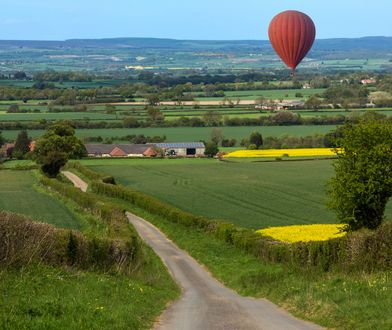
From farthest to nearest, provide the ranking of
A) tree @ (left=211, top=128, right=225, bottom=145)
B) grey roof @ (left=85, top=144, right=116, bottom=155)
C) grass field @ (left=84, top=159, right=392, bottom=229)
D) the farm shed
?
tree @ (left=211, top=128, right=225, bottom=145)
the farm shed
grey roof @ (left=85, top=144, right=116, bottom=155)
grass field @ (left=84, top=159, right=392, bottom=229)

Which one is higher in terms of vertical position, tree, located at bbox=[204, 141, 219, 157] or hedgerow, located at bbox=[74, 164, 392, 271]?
hedgerow, located at bbox=[74, 164, 392, 271]

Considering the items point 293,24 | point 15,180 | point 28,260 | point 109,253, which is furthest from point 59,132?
point 28,260

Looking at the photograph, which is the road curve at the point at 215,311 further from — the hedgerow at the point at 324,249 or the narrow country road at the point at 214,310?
the hedgerow at the point at 324,249

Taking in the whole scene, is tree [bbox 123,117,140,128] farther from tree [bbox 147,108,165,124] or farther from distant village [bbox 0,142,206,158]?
distant village [bbox 0,142,206,158]

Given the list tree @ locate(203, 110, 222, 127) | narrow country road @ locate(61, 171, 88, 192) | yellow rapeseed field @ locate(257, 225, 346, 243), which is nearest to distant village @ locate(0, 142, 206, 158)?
narrow country road @ locate(61, 171, 88, 192)

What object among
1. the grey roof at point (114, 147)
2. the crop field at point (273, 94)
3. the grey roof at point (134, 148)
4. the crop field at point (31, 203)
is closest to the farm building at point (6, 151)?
the grey roof at point (114, 147)

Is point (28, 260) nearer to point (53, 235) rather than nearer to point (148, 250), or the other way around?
point (53, 235)
